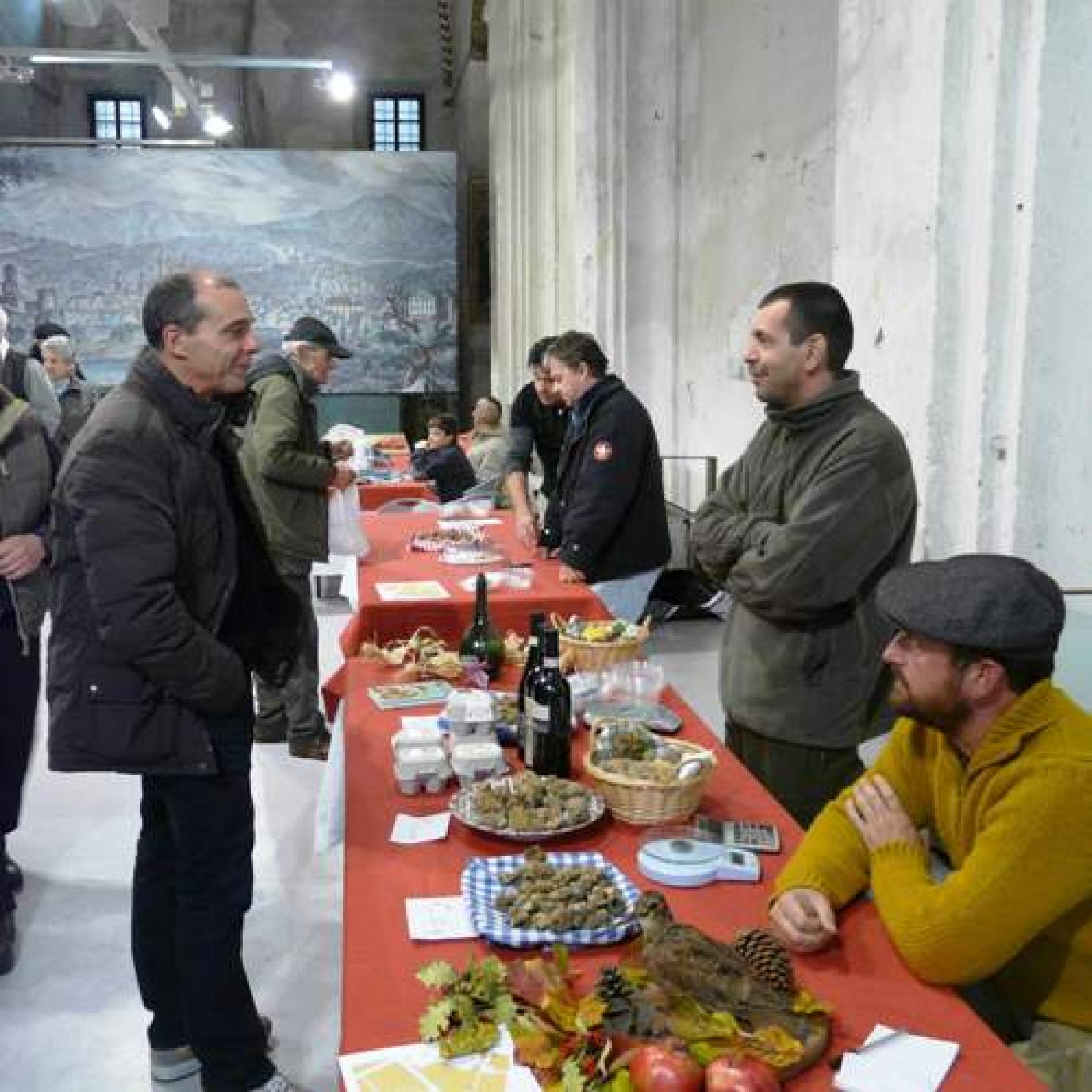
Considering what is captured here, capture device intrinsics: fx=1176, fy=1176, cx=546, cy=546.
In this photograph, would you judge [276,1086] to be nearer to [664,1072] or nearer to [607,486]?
[664,1072]

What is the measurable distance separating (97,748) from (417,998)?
3.62 feet

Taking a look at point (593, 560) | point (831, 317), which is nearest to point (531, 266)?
point (593, 560)

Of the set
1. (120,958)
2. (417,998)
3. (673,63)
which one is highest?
(673,63)

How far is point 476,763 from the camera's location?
8.41 ft

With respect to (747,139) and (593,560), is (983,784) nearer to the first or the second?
(593,560)

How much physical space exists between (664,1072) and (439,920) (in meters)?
0.59

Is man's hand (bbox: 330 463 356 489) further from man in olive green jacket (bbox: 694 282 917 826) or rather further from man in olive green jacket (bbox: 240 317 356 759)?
man in olive green jacket (bbox: 694 282 917 826)

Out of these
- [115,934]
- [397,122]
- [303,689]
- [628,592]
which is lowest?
[115,934]

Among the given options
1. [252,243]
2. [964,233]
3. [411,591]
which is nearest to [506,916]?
[411,591]

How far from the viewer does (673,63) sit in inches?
A: 358

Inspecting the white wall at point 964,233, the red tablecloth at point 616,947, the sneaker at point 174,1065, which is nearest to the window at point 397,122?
the white wall at point 964,233

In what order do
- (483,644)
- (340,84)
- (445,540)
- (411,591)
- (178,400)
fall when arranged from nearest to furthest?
(178,400) < (483,644) < (411,591) < (445,540) < (340,84)

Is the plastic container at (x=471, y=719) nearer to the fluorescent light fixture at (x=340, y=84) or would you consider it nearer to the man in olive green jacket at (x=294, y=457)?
the man in olive green jacket at (x=294, y=457)

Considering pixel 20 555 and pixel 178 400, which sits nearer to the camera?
pixel 178 400
